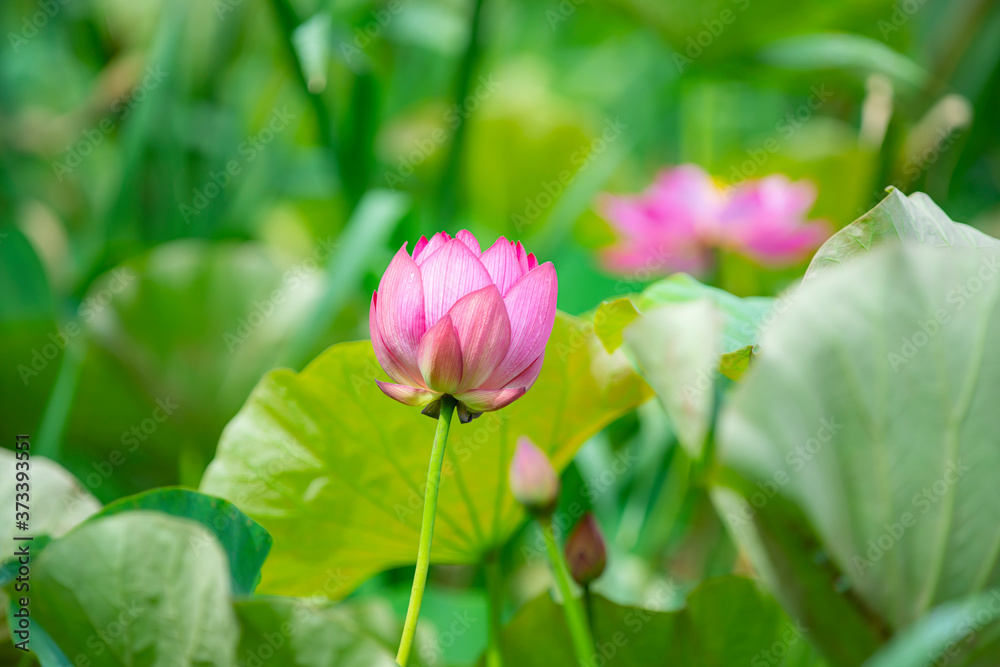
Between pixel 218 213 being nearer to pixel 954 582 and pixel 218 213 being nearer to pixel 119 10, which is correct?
pixel 119 10

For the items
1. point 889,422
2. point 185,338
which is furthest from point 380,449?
point 185,338

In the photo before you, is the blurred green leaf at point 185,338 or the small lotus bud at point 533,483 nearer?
the small lotus bud at point 533,483

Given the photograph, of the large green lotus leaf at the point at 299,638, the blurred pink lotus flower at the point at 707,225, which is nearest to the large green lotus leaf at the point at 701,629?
the large green lotus leaf at the point at 299,638

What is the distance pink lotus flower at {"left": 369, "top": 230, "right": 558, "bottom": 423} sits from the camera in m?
0.30

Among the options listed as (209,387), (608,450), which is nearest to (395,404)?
(209,387)

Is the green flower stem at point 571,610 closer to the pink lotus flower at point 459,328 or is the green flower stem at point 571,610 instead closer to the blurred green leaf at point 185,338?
the pink lotus flower at point 459,328

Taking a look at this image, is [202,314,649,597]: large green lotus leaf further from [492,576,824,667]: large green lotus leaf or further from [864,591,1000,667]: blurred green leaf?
[864,591,1000,667]: blurred green leaf

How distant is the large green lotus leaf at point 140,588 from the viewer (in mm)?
291

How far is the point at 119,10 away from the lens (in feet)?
4.37

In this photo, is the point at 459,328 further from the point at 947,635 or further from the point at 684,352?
the point at 947,635

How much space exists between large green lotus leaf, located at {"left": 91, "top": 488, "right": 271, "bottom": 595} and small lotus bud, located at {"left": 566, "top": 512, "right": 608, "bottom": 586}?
131 millimetres

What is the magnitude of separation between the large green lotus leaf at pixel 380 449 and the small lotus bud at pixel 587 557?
0.25 feet

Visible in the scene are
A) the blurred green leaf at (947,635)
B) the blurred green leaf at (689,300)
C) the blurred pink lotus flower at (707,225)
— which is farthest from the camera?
the blurred pink lotus flower at (707,225)

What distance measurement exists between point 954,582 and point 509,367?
0.18m
